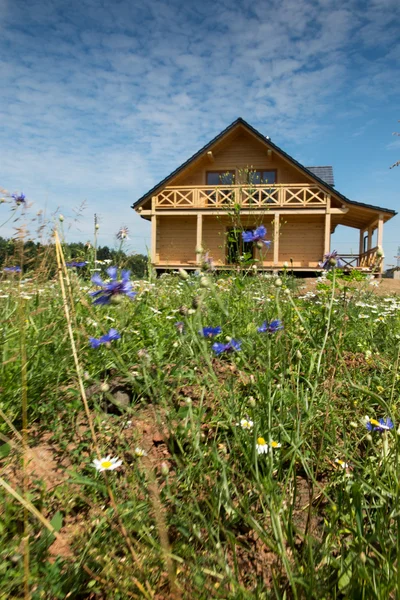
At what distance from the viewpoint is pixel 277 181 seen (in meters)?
16.3

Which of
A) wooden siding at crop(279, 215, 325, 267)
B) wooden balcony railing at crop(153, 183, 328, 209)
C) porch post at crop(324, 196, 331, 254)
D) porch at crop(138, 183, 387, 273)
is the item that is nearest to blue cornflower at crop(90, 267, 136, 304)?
porch at crop(138, 183, 387, 273)

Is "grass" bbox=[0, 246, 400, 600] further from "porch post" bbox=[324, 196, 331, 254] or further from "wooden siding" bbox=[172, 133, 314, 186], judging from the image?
"wooden siding" bbox=[172, 133, 314, 186]

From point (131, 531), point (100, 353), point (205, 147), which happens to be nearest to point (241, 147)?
point (205, 147)

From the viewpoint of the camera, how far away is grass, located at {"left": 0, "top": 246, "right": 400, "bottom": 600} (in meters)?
0.96

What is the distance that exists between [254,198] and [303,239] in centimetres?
294

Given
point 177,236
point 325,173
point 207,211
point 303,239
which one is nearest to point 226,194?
point 207,211

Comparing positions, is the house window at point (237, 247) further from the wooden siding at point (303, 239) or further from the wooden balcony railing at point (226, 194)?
the wooden siding at point (303, 239)

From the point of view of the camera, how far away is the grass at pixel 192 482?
959 millimetres

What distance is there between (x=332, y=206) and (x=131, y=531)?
15.9 meters

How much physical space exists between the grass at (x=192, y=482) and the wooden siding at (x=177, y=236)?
1476cm

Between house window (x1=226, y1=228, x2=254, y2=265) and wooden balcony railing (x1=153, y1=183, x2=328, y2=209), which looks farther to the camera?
wooden balcony railing (x1=153, y1=183, x2=328, y2=209)

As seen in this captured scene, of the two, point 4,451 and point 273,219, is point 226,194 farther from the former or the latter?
point 4,451

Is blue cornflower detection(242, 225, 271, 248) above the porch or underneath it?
underneath

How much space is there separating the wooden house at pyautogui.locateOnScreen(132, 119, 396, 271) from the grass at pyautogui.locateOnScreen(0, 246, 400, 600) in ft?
42.6
